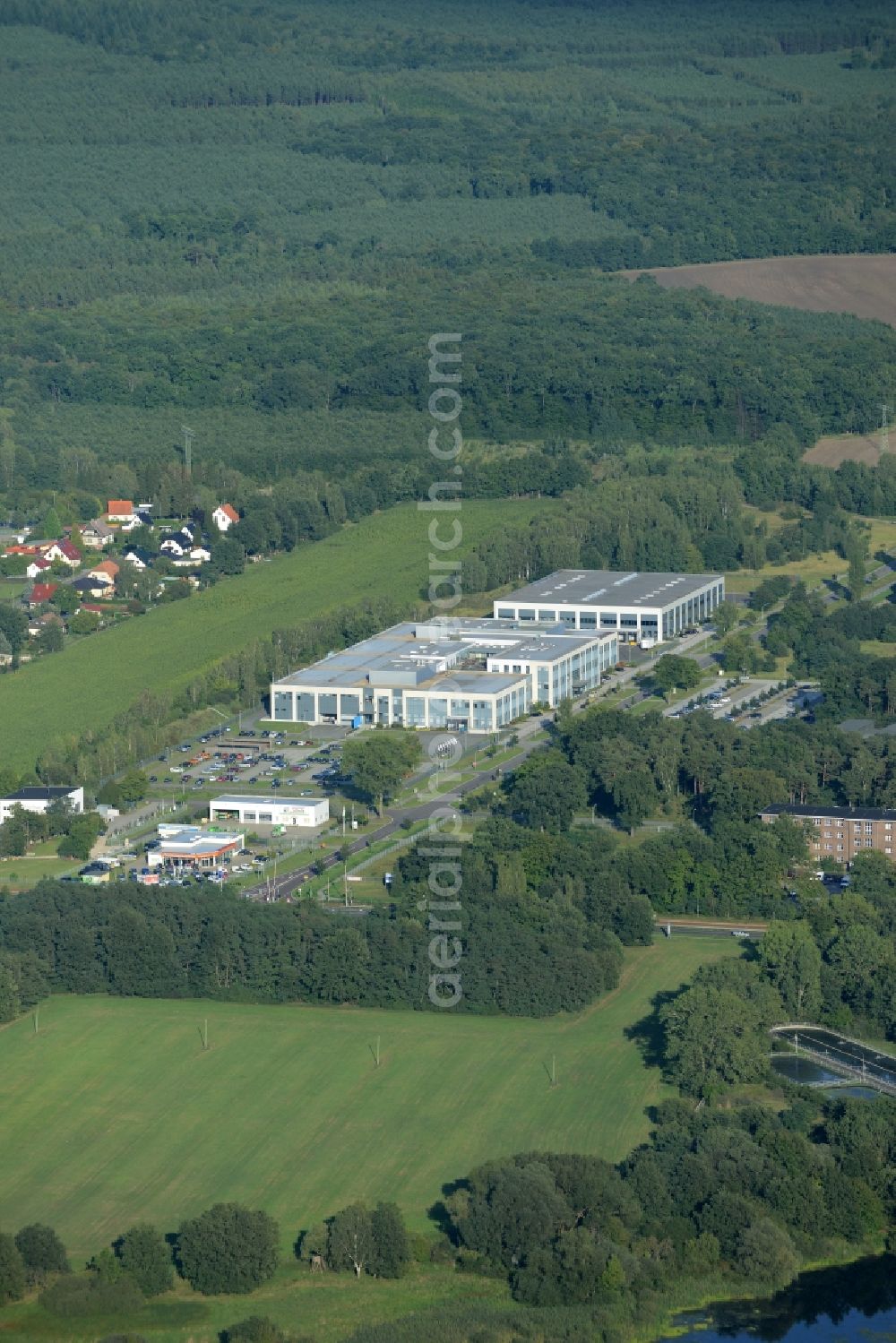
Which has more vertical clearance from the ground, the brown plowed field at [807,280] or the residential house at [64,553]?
the residential house at [64,553]

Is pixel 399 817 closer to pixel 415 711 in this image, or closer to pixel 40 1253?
pixel 415 711

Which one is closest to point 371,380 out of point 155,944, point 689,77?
point 155,944

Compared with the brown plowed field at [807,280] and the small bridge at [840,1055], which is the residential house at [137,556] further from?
the brown plowed field at [807,280]

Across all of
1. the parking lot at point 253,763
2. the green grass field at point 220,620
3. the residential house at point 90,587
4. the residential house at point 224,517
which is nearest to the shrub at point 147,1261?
the parking lot at point 253,763

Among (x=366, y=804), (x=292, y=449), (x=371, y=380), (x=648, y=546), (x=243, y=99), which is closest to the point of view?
(x=366, y=804)

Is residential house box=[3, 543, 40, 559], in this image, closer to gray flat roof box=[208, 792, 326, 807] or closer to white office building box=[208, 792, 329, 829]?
gray flat roof box=[208, 792, 326, 807]

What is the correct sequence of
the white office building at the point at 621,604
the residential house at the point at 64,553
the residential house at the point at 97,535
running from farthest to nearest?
the residential house at the point at 97,535
the residential house at the point at 64,553
the white office building at the point at 621,604

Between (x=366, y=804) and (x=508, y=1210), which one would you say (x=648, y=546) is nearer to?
(x=366, y=804)
